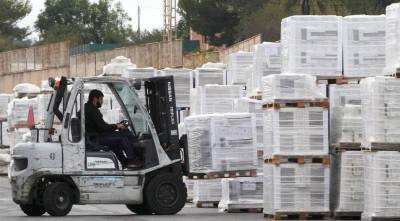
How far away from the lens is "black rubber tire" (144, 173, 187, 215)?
1959cm

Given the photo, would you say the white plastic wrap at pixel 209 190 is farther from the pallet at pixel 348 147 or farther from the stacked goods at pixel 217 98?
the pallet at pixel 348 147

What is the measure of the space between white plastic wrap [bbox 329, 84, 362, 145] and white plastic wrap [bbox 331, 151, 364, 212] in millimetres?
322

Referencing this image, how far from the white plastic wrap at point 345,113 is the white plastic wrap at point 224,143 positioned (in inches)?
88.2

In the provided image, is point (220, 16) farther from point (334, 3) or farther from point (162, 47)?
point (162, 47)

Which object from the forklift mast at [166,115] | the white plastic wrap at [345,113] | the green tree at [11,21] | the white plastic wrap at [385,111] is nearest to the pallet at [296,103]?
the white plastic wrap at [345,113]

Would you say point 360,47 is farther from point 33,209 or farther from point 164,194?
point 33,209

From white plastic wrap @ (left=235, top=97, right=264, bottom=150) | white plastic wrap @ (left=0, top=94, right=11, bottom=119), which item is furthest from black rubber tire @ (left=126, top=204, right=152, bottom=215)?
white plastic wrap @ (left=0, top=94, right=11, bottom=119)

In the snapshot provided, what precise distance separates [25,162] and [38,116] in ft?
55.8

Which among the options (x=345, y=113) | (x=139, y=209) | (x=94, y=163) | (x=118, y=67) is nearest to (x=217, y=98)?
(x=139, y=209)

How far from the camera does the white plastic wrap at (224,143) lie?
20.6 m

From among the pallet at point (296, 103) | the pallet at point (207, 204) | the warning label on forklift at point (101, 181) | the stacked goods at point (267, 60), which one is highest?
the stacked goods at point (267, 60)

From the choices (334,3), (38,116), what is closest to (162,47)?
(38,116)

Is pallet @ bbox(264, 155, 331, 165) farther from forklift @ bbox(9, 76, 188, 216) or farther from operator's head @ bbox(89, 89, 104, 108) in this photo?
operator's head @ bbox(89, 89, 104, 108)

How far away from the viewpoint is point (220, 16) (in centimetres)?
7856
